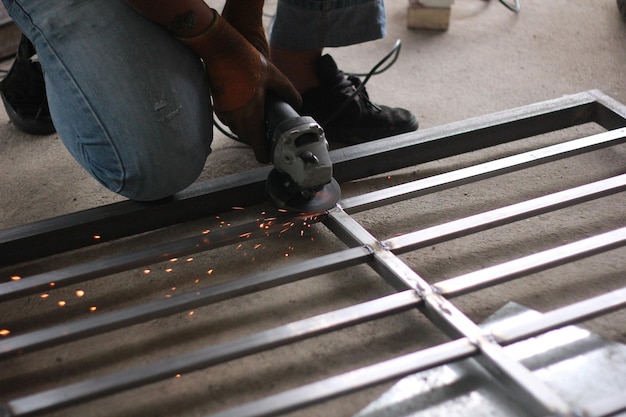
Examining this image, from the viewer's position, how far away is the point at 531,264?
117 centimetres

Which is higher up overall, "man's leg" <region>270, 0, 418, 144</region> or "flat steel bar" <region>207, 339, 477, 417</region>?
"man's leg" <region>270, 0, 418, 144</region>

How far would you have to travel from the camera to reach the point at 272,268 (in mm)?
1291

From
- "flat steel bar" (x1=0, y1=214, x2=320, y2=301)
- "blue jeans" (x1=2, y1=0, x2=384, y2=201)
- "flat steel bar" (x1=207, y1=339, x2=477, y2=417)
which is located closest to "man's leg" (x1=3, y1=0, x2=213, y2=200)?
"blue jeans" (x1=2, y1=0, x2=384, y2=201)

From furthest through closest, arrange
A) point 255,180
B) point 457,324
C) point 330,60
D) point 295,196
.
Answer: point 330,60 < point 255,180 < point 295,196 < point 457,324

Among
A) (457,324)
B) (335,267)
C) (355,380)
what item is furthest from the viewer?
(335,267)

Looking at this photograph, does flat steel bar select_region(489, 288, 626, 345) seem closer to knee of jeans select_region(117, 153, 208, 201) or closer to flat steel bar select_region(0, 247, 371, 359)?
flat steel bar select_region(0, 247, 371, 359)

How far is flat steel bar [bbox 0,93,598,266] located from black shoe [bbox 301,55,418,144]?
0.33ft

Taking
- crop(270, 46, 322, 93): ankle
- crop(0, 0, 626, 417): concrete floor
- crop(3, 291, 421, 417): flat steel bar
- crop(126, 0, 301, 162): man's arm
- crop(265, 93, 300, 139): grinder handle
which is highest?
crop(126, 0, 301, 162): man's arm

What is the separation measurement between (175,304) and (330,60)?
69 cm

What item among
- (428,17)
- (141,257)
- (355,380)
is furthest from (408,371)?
(428,17)

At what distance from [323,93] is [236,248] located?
43cm

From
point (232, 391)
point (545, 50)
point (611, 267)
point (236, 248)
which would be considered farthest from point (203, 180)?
point (545, 50)

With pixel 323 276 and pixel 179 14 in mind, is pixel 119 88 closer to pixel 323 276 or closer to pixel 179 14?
pixel 179 14

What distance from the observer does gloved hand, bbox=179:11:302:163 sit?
1.24m
